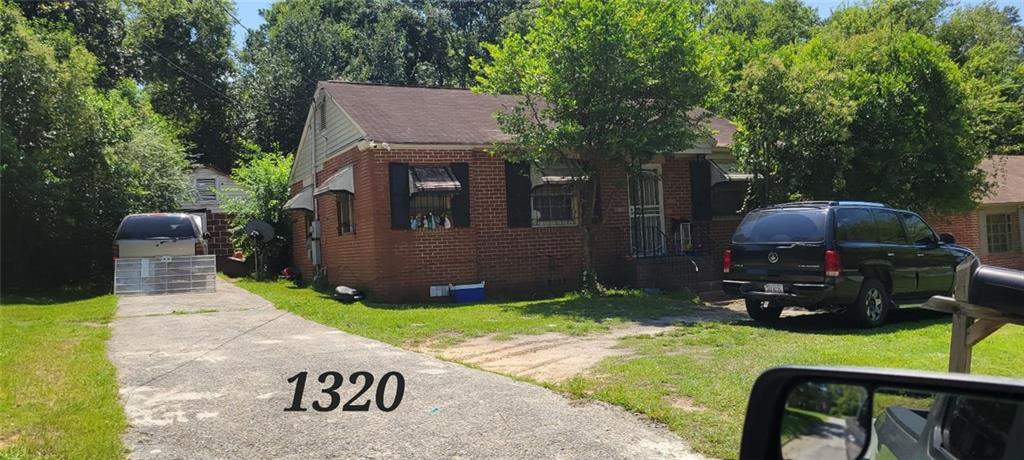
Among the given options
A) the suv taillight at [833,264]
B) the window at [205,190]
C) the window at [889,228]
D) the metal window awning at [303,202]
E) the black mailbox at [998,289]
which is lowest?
the suv taillight at [833,264]

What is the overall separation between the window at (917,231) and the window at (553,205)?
22.6 feet

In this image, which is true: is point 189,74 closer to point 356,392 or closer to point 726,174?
point 726,174

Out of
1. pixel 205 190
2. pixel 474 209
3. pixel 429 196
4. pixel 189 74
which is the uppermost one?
pixel 189 74

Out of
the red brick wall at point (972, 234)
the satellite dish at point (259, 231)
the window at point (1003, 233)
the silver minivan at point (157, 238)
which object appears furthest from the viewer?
the window at point (1003, 233)

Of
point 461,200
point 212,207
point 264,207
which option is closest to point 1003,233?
point 461,200

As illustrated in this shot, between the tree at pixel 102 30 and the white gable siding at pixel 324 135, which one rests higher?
the tree at pixel 102 30

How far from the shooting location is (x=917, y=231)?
36.1ft

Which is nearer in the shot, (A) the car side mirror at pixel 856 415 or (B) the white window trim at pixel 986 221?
(A) the car side mirror at pixel 856 415

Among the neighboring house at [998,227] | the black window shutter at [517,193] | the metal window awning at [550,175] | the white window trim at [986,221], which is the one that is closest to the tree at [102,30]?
the black window shutter at [517,193]

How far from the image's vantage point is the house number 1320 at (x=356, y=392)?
5.75 metres

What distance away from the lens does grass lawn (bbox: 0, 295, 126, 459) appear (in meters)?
4.71

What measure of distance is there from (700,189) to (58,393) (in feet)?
46.6

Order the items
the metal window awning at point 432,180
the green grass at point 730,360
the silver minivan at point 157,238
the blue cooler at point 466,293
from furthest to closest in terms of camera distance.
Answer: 1. the silver minivan at point 157,238
2. the blue cooler at point 466,293
3. the metal window awning at point 432,180
4. the green grass at point 730,360

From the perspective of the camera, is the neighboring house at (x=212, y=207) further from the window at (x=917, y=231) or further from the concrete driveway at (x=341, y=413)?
the window at (x=917, y=231)
